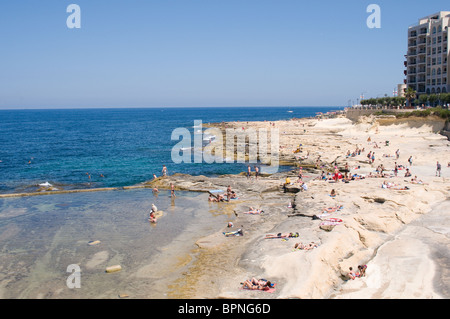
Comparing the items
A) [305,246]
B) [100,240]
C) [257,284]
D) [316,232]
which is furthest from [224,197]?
[257,284]

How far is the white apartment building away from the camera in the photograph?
229ft

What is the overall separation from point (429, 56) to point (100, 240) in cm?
7541

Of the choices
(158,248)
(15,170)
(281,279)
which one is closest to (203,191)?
(158,248)

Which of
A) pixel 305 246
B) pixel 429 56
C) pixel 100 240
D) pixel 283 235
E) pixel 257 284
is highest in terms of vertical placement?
pixel 429 56

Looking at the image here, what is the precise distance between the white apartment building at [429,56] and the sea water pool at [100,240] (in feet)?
200

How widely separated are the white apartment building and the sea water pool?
61005mm

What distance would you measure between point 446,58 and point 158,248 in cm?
6991

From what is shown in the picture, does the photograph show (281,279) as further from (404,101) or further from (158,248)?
(404,101)

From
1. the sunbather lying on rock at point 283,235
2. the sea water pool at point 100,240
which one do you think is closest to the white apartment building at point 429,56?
the sea water pool at point 100,240

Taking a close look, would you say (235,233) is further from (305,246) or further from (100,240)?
(100,240)

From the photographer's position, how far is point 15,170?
47.4 m

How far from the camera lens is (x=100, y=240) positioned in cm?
2209

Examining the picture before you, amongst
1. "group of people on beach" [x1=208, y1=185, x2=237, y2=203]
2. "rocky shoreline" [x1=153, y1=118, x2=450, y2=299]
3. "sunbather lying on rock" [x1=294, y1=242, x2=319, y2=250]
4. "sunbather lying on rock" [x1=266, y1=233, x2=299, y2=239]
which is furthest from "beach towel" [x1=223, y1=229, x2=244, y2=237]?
"group of people on beach" [x1=208, y1=185, x2=237, y2=203]

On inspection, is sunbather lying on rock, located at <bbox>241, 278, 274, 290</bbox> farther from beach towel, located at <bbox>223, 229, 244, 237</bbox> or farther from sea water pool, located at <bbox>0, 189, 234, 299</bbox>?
beach towel, located at <bbox>223, 229, 244, 237</bbox>
